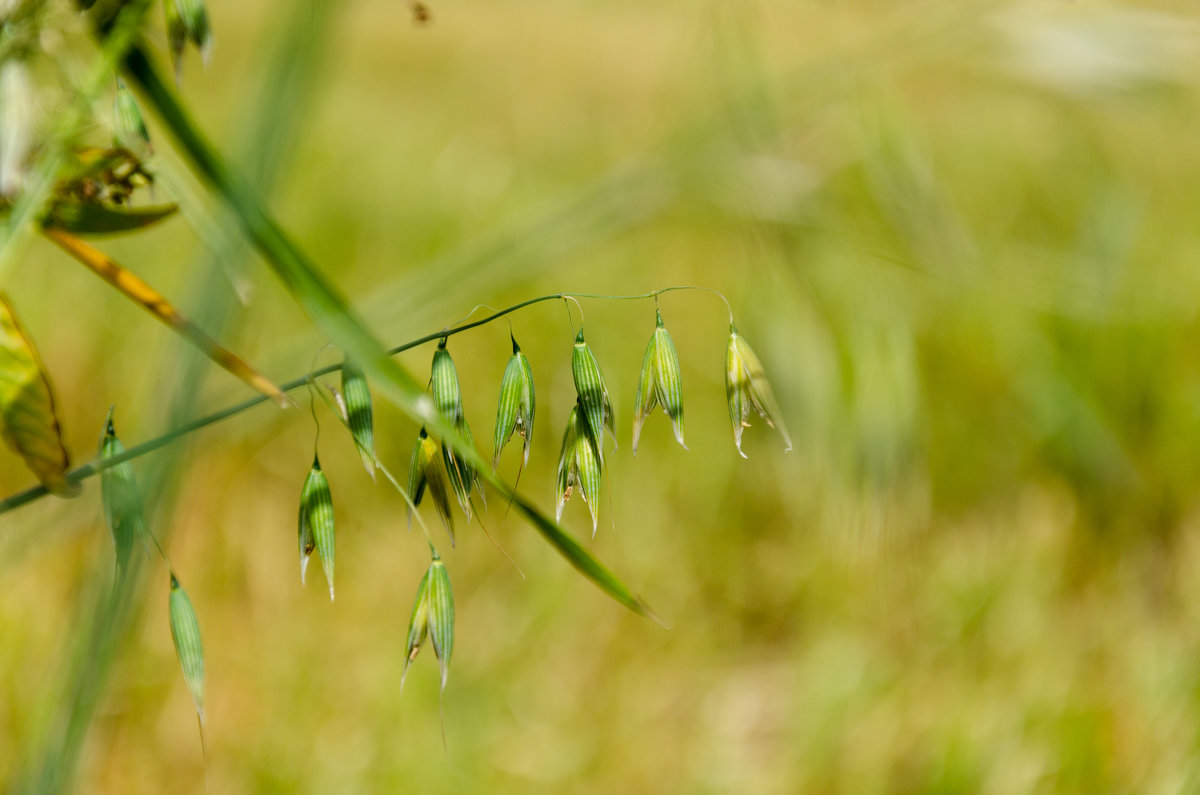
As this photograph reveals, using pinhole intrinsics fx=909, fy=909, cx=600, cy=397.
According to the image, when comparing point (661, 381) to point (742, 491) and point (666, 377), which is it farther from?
point (742, 491)

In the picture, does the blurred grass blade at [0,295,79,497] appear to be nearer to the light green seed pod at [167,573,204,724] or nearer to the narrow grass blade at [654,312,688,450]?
the light green seed pod at [167,573,204,724]

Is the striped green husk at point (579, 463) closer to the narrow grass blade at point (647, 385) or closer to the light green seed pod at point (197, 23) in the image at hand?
the narrow grass blade at point (647, 385)

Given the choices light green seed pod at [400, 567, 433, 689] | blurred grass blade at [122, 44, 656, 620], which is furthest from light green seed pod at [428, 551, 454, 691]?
blurred grass blade at [122, 44, 656, 620]

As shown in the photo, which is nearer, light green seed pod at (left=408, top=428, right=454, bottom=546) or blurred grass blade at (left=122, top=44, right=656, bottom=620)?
blurred grass blade at (left=122, top=44, right=656, bottom=620)

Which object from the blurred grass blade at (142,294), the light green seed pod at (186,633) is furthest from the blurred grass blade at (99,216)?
the light green seed pod at (186,633)

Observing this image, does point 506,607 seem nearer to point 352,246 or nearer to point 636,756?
point 636,756

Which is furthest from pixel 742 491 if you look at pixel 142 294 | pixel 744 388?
pixel 142 294
